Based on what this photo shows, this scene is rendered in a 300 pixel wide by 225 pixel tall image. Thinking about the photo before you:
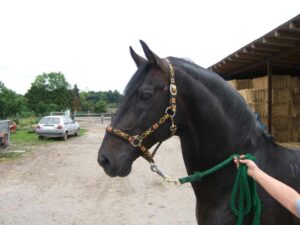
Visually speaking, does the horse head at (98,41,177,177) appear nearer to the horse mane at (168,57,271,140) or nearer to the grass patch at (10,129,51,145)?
the horse mane at (168,57,271,140)

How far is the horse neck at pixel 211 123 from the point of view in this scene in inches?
81.2

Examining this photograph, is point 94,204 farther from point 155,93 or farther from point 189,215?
point 155,93

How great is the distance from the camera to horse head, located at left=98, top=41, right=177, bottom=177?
1980mm

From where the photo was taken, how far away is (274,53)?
9273 millimetres

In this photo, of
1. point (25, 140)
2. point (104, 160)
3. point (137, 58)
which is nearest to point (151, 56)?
point (137, 58)

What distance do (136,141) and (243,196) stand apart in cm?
71

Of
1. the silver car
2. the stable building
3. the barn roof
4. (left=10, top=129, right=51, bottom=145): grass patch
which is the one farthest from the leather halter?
the silver car

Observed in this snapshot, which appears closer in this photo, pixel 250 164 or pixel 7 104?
pixel 250 164

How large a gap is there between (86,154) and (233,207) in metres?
11.5

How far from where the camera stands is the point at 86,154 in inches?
513

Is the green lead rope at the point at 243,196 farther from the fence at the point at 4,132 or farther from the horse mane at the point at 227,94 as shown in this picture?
the fence at the point at 4,132

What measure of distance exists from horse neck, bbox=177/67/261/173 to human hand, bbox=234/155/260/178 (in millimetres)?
116

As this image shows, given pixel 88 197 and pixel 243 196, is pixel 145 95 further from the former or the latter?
pixel 88 197

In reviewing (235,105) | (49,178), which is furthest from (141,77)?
(49,178)
